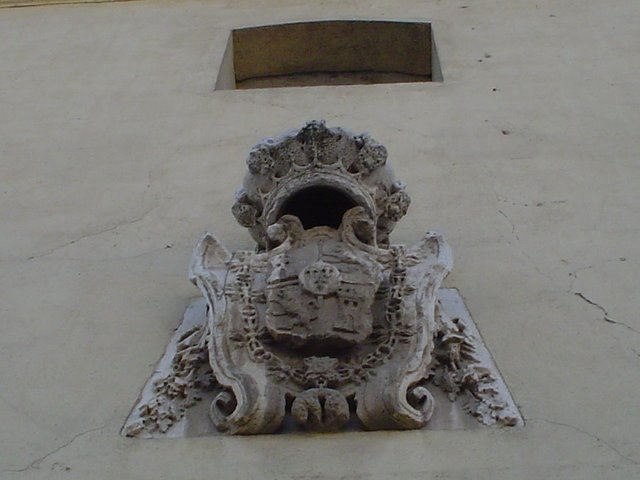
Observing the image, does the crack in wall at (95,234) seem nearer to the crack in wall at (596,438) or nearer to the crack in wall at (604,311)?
the crack in wall at (604,311)

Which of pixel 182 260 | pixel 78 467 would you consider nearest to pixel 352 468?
pixel 78 467

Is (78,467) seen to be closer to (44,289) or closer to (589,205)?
(44,289)

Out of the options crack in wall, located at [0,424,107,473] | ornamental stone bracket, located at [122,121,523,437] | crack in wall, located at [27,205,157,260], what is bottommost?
crack in wall, located at [27,205,157,260]

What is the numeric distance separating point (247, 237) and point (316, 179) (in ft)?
2.77

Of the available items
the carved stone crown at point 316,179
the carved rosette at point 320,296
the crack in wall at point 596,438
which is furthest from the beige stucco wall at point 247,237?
the carved stone crown at point 316,179

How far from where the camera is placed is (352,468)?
274 centimetres

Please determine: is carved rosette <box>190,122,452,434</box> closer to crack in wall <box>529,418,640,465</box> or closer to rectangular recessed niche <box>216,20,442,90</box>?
crack in wall <box>529,418,640,465</box>

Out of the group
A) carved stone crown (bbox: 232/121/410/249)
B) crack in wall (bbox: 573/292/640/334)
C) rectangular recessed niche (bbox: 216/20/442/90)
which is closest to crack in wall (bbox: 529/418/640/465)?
crack in wall (bbox: 573/292/640/334)

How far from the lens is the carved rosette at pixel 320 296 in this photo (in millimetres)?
2842

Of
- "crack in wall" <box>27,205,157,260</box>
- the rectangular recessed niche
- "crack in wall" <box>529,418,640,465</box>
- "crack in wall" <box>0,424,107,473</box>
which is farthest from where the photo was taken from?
the rectangular recessed niche

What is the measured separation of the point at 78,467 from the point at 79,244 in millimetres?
1444

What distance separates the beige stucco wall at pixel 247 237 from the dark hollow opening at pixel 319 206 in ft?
1.92

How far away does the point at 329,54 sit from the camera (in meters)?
6.80

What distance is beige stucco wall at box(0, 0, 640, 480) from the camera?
9.29 ft
